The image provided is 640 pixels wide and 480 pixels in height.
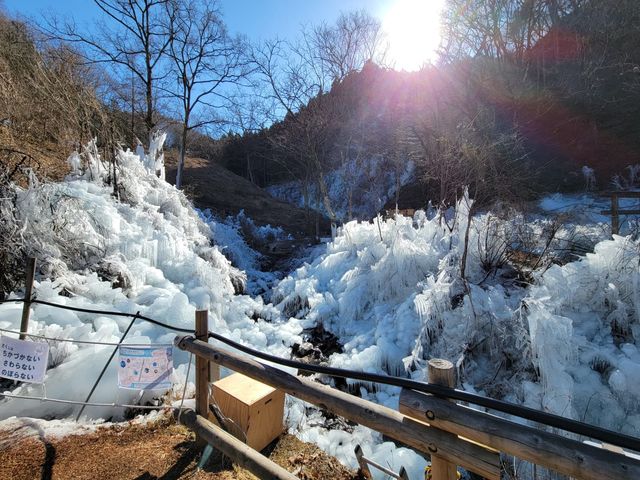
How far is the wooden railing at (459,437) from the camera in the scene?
1088 millimetres

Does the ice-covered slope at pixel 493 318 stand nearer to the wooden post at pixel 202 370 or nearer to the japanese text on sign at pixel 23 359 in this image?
the wooden post at pixel 202 370

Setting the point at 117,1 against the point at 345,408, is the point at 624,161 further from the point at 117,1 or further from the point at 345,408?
the point at 117,1

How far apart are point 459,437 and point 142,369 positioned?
204 cm

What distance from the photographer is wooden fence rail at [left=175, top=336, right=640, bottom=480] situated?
1.08 meters

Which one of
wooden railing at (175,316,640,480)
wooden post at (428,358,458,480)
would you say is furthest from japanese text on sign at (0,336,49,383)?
wooden post at (428,358,458,480)

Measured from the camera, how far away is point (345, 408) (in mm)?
1651

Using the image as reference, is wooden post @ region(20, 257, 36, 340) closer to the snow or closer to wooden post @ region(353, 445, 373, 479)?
the snow

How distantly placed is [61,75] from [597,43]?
1729 cm

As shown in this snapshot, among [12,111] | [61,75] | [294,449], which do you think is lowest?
[294,449]

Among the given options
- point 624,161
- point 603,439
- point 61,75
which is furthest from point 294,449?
point 624,161

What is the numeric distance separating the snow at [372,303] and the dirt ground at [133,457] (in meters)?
0.41

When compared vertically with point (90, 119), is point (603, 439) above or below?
below

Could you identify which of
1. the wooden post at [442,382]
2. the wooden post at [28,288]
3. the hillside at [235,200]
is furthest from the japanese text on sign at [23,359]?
the hillside at [235,200]

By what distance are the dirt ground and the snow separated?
1.33 ft
